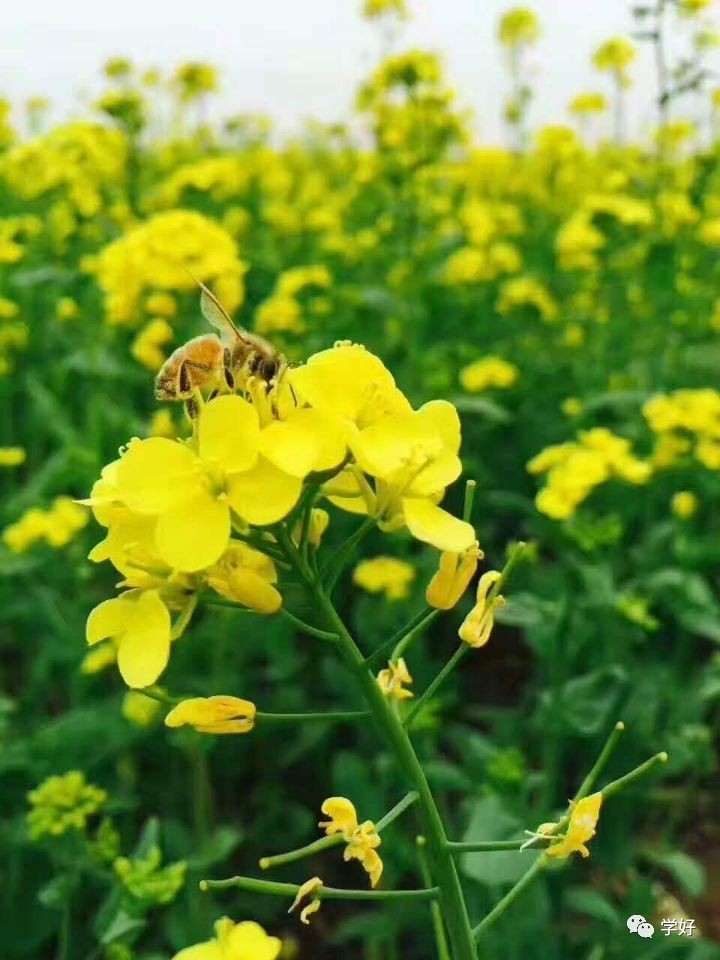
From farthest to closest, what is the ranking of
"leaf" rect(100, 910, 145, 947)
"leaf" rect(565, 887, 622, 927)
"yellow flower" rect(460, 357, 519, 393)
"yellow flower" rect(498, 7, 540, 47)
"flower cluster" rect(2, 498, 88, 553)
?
"yellow flower" rect(498, 7, 540, 47), "yellow flower" rect(460, 357, 519, 393), "flower cluster" rect(2, 498, 88, 553), "leaf" rect(565, 887, 622, 927), "leaf" rect(100, 910, 145, 947)

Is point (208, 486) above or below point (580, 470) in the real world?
above

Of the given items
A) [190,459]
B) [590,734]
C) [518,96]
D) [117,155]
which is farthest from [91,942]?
[518,96]

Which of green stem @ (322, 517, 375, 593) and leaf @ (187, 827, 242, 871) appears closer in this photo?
green stem @ (322, 517, 375, 593)

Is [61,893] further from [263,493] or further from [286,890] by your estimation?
[263,493]

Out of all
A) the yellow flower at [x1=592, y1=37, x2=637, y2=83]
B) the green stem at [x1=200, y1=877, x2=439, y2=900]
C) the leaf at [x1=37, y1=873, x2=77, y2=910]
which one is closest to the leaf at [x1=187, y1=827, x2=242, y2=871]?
the leaf at [x1=37, y1=873, x2=77, y2=910]

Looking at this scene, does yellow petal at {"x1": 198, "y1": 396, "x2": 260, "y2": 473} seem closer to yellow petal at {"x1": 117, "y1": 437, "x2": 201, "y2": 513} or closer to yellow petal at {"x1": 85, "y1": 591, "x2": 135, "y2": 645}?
yellow petal at {"x1": 117, "y1": 437, "x2": 201, "y2": 513}

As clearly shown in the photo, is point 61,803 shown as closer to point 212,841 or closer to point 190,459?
point 212,841

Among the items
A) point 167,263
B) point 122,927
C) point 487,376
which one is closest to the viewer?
point 122,927

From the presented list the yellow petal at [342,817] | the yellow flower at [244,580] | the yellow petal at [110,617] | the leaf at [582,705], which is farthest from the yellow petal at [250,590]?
the leaf at [582,705]

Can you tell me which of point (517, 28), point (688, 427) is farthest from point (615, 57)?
point (688, 427)
